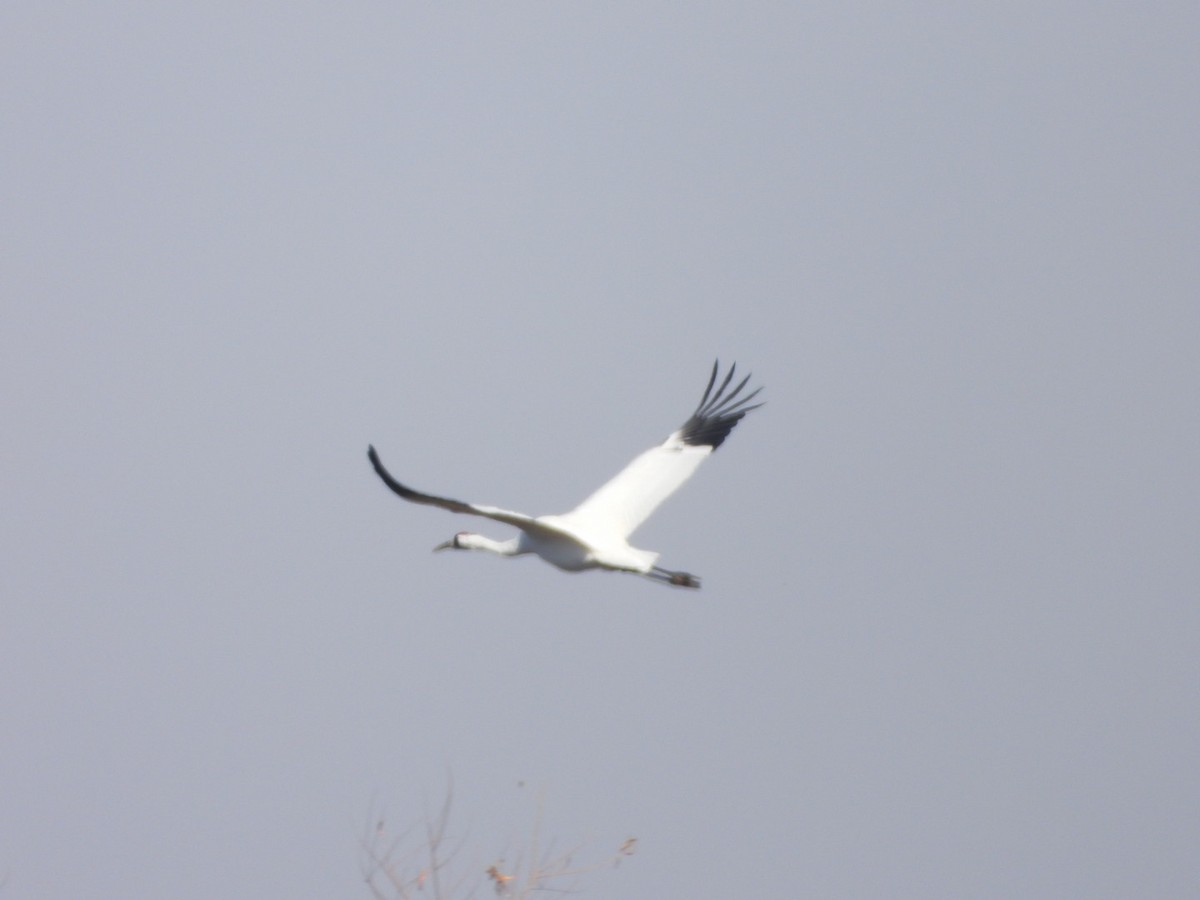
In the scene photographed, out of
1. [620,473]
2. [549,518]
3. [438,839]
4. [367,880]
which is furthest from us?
[620,473]

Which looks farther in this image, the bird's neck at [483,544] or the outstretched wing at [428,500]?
the bird's neck at [483,544]

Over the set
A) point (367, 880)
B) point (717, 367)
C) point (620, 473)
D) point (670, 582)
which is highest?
point (717, 367)

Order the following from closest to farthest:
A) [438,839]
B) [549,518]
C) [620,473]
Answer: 1. [438,839]
2. [549,518]
3. [620,473]

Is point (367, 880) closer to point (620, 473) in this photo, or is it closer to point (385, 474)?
point (385, 474)

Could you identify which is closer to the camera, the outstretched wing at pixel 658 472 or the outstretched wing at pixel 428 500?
the outstretched wing at pixel 428 500

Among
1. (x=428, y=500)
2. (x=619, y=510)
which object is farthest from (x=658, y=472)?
(x=428, y=500)

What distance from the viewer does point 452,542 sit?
1733 centimetres

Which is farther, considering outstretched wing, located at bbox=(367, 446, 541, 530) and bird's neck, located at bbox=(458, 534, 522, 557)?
bird's neck, located at bbox=(458, 534, 522, 557)

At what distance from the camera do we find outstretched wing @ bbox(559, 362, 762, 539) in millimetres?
17984

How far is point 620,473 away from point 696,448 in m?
1.09

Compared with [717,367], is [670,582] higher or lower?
lower

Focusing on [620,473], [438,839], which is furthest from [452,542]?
[438,839]

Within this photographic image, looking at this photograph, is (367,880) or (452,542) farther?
(452,542)

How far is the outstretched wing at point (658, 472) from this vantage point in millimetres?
17984
